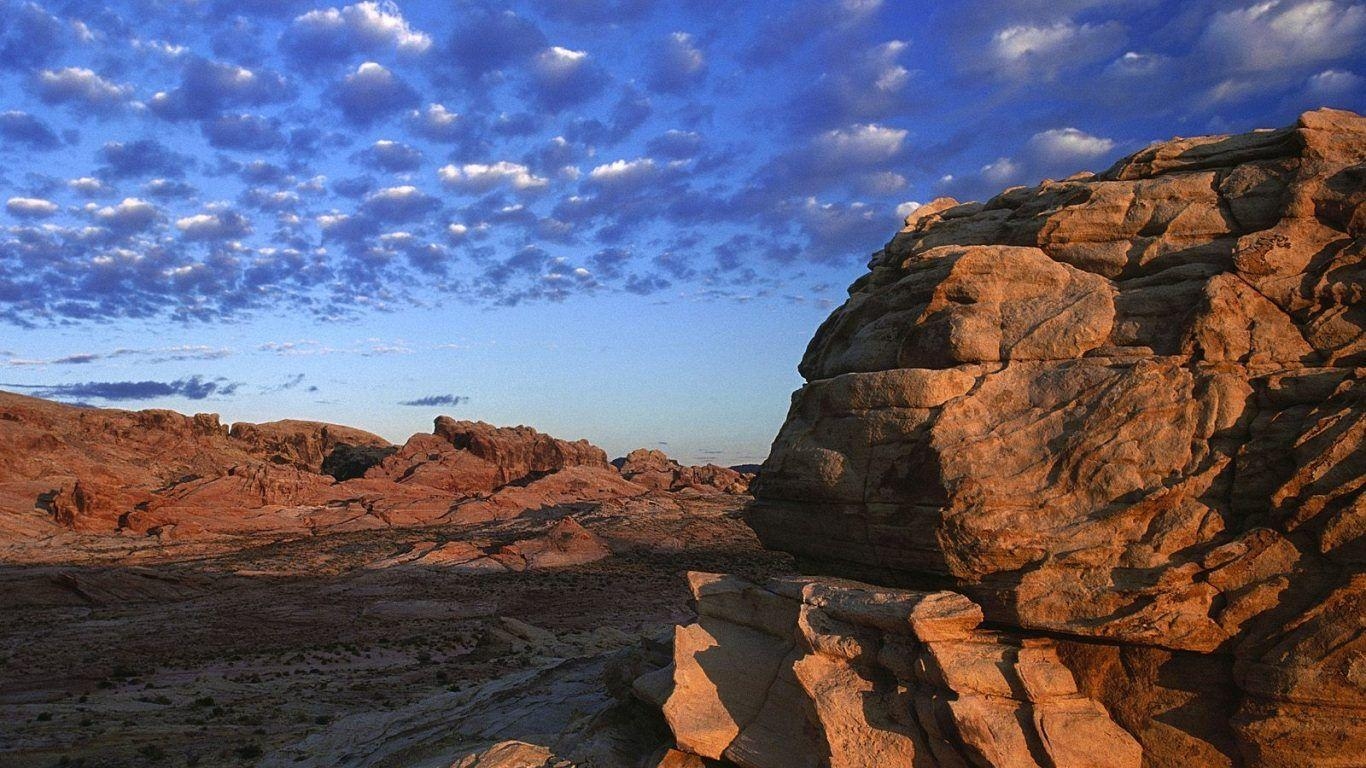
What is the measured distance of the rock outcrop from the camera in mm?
11266

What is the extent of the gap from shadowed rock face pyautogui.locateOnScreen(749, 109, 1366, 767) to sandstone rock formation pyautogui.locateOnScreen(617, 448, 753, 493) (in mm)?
85252

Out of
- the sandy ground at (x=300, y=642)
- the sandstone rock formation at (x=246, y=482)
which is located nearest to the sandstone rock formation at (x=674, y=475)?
the sandstone rock formation at (x=246, y=482)

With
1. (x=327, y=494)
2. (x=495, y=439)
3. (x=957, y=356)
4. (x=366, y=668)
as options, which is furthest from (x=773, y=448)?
(x=495, y=439)

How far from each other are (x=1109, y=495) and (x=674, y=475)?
3922 inches

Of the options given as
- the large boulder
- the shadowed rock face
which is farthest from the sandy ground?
the large boulder

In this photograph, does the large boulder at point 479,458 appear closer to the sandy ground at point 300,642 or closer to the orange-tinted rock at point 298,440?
the orange-tinted rock at point 298,440

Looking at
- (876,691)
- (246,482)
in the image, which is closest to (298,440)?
(246,482)

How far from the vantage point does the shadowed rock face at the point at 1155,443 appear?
36.7 feet

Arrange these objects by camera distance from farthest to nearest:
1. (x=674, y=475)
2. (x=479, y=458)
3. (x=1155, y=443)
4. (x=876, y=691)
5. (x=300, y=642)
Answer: (x=674, y=475)
(x=479, y=458)
(x=300, y=642)
(x=876, y=691)
(x=1155, y=443)

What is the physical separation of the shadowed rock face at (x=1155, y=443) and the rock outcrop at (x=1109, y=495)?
4cm

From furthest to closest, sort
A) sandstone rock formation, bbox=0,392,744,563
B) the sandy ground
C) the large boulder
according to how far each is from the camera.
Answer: the large boulder < sandstone rock formation, bbox=0,392,744,563 < the sandy ground

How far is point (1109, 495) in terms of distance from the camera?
40.5 ft

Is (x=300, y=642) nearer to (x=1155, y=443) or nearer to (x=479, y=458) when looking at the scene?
(x=1155, y=443)

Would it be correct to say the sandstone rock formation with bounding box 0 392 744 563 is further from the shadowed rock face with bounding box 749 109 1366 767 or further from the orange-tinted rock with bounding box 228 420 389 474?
the shadowed rock face with bounding box 749 109 1366 767
